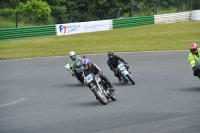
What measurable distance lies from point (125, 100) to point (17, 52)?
21.0m

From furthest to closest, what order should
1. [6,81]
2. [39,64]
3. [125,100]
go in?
[39,64] → [6,81] → [125,100]

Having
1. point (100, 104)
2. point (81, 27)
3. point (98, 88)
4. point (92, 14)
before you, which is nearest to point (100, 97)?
point (98, 88)

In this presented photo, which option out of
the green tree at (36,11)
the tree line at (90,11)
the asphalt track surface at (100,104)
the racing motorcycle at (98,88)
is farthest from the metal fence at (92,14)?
the racing motorcycle at (98,88)

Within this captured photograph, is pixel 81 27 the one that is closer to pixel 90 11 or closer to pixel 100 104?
pixel 90 11

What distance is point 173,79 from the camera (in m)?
19.2

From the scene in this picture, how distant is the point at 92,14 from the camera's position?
155 ft

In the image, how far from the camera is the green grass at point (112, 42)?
109 ft

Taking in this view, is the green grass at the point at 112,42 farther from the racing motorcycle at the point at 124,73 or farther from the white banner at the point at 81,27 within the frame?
the racing motorcycle at the point at 124,73

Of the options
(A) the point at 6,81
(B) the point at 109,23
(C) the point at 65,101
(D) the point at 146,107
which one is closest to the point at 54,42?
(B) the point at 109,23

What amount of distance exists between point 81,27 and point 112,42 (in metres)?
7.73

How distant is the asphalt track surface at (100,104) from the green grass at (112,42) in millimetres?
7402

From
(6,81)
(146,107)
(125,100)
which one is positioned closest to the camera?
(146,107)

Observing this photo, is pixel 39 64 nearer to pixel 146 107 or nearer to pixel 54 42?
pixel 54 42

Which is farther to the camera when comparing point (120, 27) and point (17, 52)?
point (120, 27)
